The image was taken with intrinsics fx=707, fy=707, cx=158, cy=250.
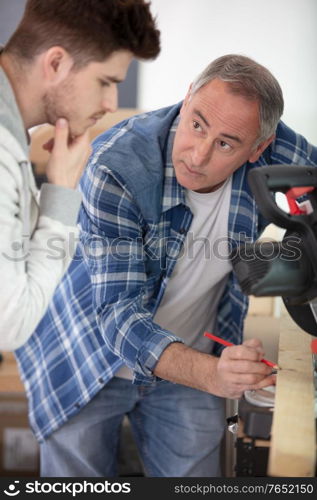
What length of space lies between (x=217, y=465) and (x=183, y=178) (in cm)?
62

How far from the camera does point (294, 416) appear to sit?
0.79 m

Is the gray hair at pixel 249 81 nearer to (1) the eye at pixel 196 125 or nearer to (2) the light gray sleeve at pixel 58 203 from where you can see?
(1) the eye at pixel 196 125

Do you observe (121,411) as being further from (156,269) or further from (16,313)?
(16,313)

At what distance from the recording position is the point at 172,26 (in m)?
1.42

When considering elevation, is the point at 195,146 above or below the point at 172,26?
below

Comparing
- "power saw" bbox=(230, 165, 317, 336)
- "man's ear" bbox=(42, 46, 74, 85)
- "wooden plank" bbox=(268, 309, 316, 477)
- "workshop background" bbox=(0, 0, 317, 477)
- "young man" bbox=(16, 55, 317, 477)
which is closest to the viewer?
"wooden plank" bbox=(268, 309, 316, 477)

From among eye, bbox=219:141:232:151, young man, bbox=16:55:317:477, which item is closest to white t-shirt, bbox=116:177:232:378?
young man, bbox=16:55:317:477

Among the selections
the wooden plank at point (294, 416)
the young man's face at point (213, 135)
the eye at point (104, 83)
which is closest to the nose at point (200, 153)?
the young man's face at point (213, 135)

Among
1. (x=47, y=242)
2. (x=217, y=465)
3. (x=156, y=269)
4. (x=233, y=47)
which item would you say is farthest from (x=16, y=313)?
(x=233, y=47)

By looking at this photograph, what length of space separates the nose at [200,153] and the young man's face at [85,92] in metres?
0.18

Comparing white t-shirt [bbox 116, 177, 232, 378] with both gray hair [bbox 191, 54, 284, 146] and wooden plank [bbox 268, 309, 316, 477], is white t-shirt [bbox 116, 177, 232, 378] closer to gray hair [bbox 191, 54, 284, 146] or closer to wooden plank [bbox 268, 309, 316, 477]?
gray hair [bbox 191, 54, 284, 146]

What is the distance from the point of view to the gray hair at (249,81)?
1147 mm

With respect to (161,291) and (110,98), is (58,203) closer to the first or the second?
(110,98)

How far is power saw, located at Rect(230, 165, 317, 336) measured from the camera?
33.8 inches
